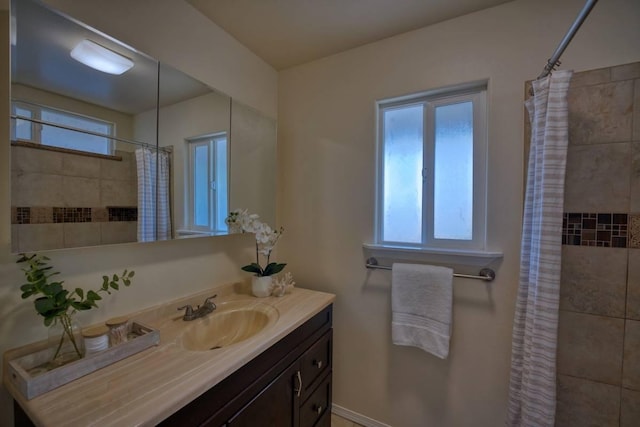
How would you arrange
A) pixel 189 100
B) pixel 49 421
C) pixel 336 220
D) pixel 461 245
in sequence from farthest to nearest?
pixel 336 220
pixel 461 245
pixel 189 100
pixel 49 421

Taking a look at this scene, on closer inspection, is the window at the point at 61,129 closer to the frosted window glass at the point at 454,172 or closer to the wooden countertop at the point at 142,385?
the wooden countertop at the point at 142,385

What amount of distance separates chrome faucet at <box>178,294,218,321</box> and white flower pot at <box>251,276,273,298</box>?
0.26 meters

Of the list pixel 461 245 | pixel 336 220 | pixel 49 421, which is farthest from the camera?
pixel 336 220

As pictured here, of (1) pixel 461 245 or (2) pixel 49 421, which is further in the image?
(1) pixel 461 245

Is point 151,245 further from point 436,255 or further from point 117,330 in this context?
point 436,255

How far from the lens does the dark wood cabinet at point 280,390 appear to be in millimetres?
791

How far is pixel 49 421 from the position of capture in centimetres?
59

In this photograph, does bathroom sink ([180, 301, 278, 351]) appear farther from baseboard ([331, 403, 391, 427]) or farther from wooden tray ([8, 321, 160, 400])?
baseboard ([331, 403, 391, 427])

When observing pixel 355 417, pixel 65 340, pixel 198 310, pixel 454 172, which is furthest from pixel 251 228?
pixel 355 417

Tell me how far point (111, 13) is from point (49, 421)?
51.7 inches

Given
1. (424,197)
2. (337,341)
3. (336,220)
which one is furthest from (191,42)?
(337,341)

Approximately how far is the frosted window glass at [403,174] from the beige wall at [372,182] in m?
0.11

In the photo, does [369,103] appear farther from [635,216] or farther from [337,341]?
[337,341]

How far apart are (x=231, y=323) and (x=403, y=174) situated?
123cm
